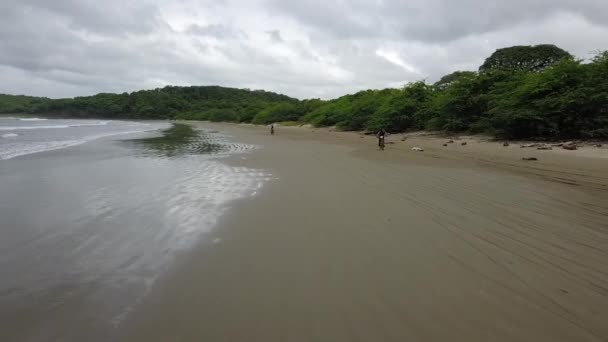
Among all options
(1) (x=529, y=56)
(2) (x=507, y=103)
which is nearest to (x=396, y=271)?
(2) (x=507, y=103)

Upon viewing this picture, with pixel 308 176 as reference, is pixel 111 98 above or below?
above

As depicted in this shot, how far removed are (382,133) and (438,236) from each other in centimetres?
1326

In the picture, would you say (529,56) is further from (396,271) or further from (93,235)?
(93,235)

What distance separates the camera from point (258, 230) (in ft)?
16.2

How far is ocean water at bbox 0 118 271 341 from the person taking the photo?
2.79 meters

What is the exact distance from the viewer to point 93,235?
15.2 ft

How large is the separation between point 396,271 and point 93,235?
4117mm

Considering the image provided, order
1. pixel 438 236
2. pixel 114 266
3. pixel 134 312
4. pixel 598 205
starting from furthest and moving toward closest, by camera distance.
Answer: pixel 598 205
pixel 438 236
pixel 114 266
pixel 134 312

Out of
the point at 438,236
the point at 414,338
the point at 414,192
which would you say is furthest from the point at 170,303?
the point at 414,192

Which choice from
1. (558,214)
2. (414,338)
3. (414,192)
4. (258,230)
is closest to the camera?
(414,338)

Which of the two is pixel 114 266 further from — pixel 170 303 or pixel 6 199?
pixel 6 199

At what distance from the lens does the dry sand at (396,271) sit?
2.54 meters

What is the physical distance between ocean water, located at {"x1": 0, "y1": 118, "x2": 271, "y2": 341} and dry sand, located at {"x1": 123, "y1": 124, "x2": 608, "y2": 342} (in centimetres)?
33

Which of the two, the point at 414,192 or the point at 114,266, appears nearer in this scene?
the point at 114,266
